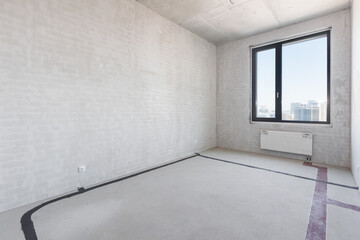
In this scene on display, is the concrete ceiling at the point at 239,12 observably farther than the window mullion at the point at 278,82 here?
No

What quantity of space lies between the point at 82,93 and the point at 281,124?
455 centimetres

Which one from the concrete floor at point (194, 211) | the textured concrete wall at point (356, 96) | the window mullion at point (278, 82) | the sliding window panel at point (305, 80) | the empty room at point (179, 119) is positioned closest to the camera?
the concrete floor at point (194, 211)

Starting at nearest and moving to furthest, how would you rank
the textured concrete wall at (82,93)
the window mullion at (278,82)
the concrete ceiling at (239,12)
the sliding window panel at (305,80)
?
the textured concrete wall at (82,93)
the concrete ceiling at (239,12)
the sliding window panel at (305,80)
the window mullion at (278,82)

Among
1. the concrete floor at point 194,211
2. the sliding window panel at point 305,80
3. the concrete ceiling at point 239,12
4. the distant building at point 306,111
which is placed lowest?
the concrete floor at point 194,211

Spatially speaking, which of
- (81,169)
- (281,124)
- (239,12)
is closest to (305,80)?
(281,124)

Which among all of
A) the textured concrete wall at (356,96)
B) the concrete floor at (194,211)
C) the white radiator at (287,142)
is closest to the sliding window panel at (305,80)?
the white radiator at (287,142)

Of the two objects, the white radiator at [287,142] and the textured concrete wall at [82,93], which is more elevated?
the textured concrete wall at [82,93]

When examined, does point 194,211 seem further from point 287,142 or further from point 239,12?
point 239,12

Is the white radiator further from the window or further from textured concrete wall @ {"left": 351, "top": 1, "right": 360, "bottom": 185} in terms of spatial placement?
textured concrete wall @ {"left": 351, "top": 1, "right": 360, "bottom": 185}

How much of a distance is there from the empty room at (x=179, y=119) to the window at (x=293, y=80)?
3cm

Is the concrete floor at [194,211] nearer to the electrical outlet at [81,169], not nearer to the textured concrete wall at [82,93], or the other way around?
the electrical outlet at [81,169]

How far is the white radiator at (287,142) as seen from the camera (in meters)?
4.16

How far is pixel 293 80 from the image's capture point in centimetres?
451

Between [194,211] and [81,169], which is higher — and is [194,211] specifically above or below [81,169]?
below
